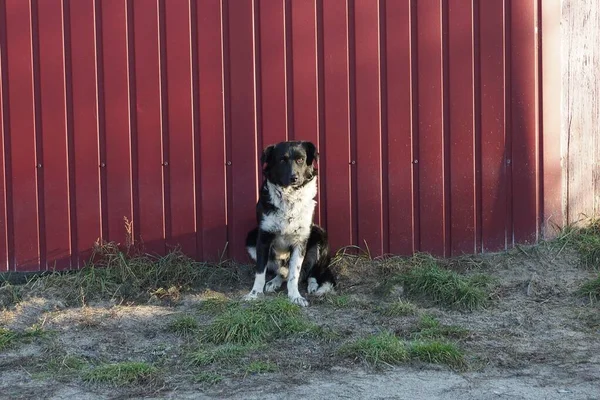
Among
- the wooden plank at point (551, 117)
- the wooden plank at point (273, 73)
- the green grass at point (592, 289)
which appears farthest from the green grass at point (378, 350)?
the wooden plank at point (551, 117)

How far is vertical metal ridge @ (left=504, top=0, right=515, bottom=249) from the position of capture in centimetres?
700

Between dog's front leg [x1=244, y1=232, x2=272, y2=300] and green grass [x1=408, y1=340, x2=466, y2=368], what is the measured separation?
1737 mm

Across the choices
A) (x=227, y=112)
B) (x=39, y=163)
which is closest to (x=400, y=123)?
(x=227, y=112)

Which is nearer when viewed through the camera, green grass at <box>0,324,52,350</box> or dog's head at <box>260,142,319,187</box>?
green grass at <box>0,324,52,350</box>

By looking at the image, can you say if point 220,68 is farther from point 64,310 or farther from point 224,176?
point 64,310

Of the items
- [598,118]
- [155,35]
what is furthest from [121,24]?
[598,118]

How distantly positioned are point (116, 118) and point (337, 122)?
6.24 feet

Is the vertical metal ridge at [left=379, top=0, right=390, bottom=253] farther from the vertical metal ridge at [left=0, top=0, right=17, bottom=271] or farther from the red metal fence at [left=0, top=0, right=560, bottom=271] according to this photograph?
the vertical metal ridge at [left=0, top=0, right=17, bottom=271]

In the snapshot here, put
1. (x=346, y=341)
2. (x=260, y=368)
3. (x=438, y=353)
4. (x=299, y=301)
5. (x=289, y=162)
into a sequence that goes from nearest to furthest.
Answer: (x=260, y=368), (x=438, y=353), (x=346, y=341), (x=299, y=301), (x=289, y=162)

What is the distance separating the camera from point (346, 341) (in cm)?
537

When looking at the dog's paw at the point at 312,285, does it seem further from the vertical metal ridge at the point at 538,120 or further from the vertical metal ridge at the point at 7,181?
the vertical metal ridge at the point at 7,181

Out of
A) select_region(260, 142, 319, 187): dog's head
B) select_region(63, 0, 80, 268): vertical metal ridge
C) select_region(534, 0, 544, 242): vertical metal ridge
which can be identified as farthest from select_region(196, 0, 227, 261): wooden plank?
select_region(534, 0, 544, 242): vertical metal ridge

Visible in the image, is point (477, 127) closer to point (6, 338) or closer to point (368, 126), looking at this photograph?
point (368, 126)

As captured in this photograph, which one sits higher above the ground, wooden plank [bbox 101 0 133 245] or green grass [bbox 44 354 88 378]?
wooden plank [bbox 101 0 133 245]
